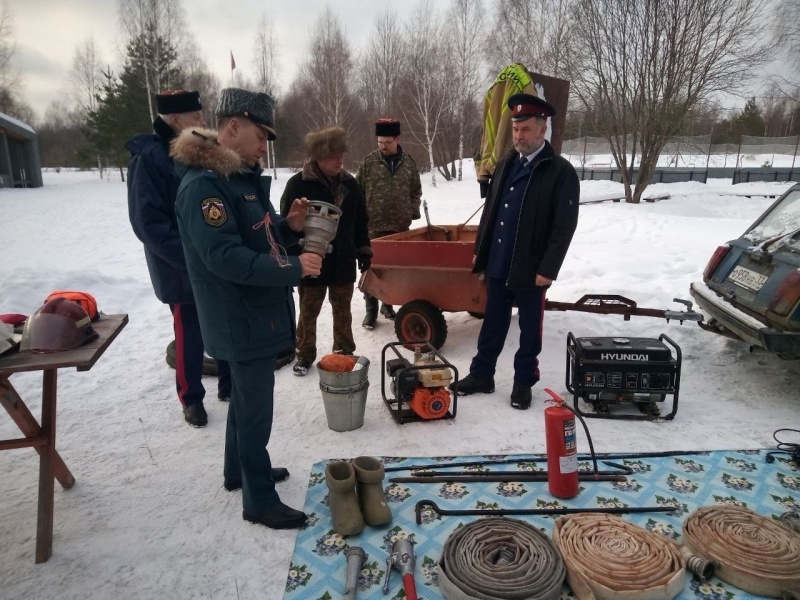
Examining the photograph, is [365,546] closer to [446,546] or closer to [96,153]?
[446,546]

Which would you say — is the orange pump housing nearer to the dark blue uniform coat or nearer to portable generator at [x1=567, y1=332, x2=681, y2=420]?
portable generator at [x1=567, y1=332, x2=681, y2=420]

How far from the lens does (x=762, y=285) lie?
12.3 feet

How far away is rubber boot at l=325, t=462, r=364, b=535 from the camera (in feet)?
7.98

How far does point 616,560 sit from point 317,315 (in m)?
2.78

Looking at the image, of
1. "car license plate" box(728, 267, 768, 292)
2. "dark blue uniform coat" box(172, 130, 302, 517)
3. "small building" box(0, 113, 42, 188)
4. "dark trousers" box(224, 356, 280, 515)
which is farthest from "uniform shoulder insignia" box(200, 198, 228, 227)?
"small building" box(0, 113, 42, 188)

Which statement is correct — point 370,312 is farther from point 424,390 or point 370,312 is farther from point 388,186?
point 424,390

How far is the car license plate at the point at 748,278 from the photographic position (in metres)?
3.80

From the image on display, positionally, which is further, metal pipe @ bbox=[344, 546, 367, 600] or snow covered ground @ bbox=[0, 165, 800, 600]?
snow covered ground @ bbox=[0, 165, 800, 600]

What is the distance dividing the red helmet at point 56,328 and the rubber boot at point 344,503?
1.29 meters

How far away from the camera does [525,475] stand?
286cm

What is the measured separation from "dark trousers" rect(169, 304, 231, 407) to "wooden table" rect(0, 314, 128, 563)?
2.32ft

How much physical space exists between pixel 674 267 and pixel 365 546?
5777 mm

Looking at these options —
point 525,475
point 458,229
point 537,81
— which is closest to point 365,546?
point 525,475

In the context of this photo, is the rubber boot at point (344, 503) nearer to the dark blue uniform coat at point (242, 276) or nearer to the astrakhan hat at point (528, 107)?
the dark blue uniform coat at point (242, 276)
